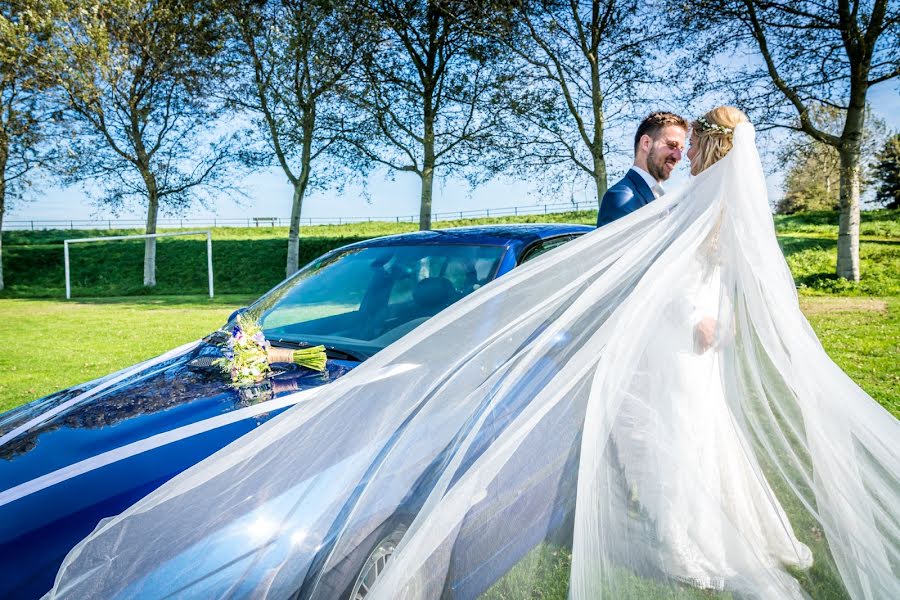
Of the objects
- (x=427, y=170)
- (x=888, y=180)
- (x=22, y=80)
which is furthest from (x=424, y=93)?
(x=888, y=180)

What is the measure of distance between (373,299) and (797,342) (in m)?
2.09

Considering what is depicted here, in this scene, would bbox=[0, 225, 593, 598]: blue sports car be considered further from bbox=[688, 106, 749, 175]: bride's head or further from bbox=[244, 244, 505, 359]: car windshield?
bbox=[688, 106, 749, 175]: bride's head

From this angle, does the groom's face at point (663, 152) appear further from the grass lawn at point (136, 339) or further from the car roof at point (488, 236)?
the grass lawn at point (136, 339)

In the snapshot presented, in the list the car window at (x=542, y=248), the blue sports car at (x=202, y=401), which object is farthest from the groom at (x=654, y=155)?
the blue sports car at (x=202, y=401)

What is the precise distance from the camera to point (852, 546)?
190 centimetres

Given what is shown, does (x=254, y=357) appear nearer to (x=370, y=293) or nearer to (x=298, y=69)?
(x=370, y=293)

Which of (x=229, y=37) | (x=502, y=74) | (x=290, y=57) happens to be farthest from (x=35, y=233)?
(x=502, y=74)

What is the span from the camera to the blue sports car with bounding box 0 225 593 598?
72.1 inches

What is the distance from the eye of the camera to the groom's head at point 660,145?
3178mm

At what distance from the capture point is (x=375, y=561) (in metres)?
1.96

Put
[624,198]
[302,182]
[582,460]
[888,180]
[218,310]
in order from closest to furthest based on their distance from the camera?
1. [582,460]
2. [624,198]
3. [218,310]
4. [302,182]
5. [888,180]

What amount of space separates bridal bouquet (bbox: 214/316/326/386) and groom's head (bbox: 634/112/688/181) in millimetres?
1815

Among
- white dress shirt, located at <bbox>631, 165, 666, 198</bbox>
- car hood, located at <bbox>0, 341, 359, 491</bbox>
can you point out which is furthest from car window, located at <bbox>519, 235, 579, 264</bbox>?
car hood, located at <bbox>0, 341, 359, 491</bbox>

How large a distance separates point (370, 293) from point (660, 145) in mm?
1702
